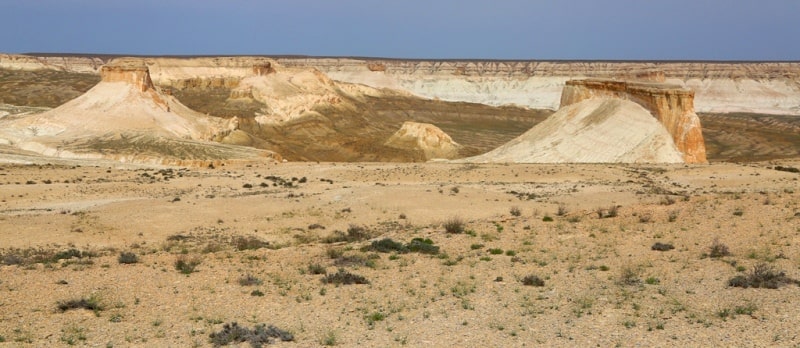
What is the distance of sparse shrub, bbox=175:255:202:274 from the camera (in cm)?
1347

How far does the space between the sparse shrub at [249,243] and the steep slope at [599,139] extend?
74.7ft

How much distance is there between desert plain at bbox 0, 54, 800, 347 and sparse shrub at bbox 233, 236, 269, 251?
19 centimetres

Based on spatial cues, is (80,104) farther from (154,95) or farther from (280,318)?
(280,318)

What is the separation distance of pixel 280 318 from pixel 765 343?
229 inches

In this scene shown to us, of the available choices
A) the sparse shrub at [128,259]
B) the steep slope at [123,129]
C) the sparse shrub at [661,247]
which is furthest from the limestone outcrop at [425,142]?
the sparse shrub at [128,259]

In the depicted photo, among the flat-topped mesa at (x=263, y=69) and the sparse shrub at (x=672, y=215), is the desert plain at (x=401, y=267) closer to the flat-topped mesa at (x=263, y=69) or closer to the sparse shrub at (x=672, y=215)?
the sparse shrub at (x=672, y=215)

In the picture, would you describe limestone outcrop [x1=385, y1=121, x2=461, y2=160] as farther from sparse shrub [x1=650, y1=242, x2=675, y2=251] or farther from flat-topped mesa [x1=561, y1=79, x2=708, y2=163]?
sparse shrub [x1=650, y1=242, x2=675, y2=251]

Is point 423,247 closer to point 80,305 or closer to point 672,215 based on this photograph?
point 672,215

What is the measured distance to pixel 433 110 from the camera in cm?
11306

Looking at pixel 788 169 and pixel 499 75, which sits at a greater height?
pixel 499 75

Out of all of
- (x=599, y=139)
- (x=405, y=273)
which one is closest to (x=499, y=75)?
(x=599, y=139)

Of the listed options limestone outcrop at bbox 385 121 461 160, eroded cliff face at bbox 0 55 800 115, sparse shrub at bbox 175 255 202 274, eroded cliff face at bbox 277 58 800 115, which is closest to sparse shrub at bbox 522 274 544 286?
sparse shrub at bbox 175 255 202 274

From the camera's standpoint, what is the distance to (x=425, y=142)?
6931cm

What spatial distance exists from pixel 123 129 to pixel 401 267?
148 feet
